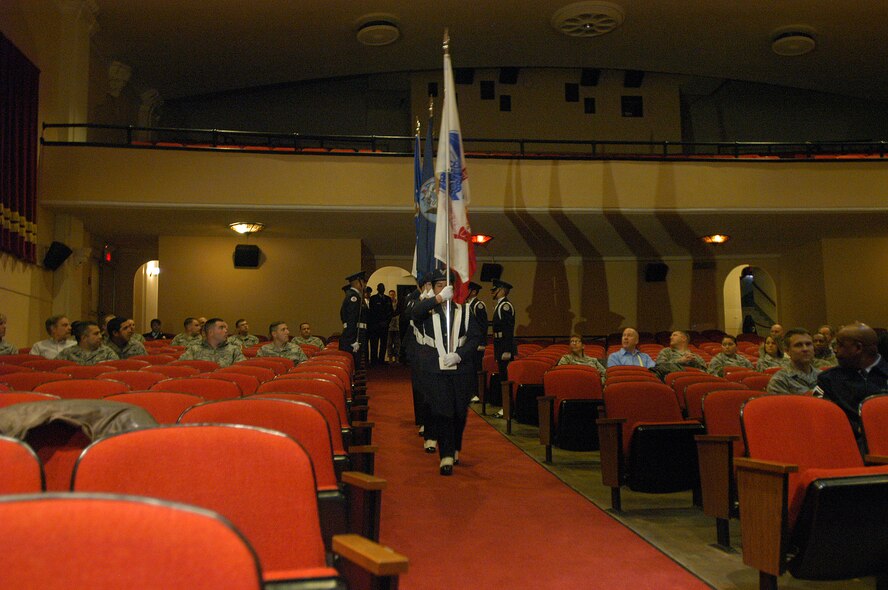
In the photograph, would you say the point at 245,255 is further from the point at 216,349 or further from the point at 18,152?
the point at 216,349

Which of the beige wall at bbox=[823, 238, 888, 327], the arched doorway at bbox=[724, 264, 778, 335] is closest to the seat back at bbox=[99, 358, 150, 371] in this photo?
the beige wall at bbox=[823, 238, 888, 327]

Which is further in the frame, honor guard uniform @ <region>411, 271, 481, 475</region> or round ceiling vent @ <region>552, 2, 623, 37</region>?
round ceiling vent @ <region>552, 2, 623, 37</region>

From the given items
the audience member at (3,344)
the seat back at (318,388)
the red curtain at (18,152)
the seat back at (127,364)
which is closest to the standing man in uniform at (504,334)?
the seat back at (127,364)

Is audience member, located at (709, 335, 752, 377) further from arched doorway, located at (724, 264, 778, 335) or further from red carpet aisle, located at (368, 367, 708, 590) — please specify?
arched doorway, located at (724, 264, 778, 335)

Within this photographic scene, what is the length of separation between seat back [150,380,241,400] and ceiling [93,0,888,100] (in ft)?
31.0

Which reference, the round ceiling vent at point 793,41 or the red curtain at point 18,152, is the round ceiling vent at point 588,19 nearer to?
the round ceiling vent at point 793,41

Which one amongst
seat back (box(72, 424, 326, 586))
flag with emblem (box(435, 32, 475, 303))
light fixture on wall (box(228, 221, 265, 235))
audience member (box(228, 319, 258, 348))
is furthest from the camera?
light fixture on wall (box(228, 221, 265, 235))

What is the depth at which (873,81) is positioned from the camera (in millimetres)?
14781

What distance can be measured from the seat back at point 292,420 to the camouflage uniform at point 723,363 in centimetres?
425

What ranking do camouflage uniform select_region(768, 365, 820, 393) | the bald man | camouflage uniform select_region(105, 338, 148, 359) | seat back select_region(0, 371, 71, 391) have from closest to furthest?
the bald man, camouflage uniform select_region(768, 365, 820, 393), seat back select_region(0, 371, 71, 391), camouflage uniform select_region(105, 338, 148, 359)

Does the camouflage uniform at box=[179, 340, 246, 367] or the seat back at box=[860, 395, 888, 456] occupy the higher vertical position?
the camouflage uniform at box=[179, 340, 246, 367]

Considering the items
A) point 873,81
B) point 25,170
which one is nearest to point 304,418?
point 25,170

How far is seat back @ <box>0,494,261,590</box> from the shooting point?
99 cm

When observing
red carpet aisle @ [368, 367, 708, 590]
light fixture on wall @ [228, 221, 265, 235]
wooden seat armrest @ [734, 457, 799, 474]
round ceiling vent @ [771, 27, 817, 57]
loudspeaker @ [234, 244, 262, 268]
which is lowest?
red carpet aisle @ [368, 367, 708, 590]
